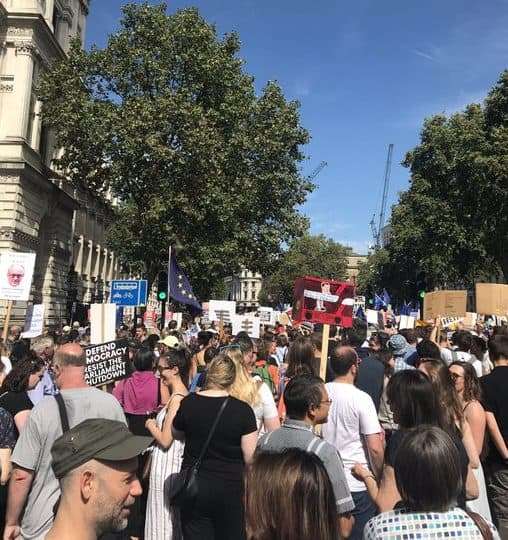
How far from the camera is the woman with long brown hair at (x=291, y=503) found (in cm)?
201

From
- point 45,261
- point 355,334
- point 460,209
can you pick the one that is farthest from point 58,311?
point 355,334

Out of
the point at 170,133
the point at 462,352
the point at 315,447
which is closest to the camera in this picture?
the point at 315,447

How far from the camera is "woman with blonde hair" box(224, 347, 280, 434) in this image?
4.39 m

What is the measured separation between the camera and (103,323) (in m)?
9.66

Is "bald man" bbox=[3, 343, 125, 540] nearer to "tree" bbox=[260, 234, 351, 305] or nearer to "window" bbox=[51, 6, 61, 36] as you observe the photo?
"window" bbox=[51, 6, 61, 36]

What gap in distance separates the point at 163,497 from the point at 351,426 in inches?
59.9

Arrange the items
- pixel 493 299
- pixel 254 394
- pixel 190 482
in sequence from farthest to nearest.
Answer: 1. pixel 493 299
2. pixel 254 394
3. pixel 190 482

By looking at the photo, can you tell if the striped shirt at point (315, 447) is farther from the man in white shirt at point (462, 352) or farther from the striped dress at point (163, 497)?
the man in white shirt at point (462, 352)

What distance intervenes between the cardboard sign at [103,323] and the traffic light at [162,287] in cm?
749

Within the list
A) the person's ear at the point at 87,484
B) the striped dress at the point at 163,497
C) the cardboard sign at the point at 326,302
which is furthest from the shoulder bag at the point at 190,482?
the cardboard sign at the point at 326,302

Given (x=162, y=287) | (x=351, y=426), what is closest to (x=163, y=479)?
(x=351, y=426)

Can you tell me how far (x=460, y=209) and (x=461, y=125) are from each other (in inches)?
217

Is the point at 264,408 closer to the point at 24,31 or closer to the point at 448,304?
the point at 448,304

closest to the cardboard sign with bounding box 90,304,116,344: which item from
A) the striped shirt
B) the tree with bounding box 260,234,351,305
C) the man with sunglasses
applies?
the man with sunglasses
